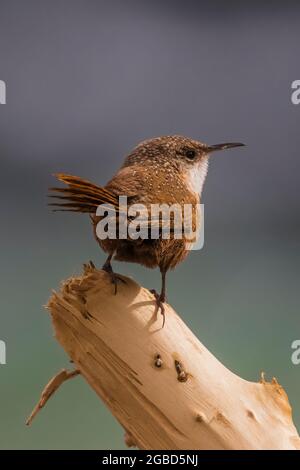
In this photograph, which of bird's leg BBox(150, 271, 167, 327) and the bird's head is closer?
bird's leg BBox(150, 271, 167, 327)

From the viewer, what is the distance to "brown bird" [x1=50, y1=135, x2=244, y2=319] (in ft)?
3.33

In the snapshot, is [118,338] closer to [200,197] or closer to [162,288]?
[162,288]

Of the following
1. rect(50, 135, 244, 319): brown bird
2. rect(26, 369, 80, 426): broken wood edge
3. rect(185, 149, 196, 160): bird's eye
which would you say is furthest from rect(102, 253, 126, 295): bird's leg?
rect(185, 149, 196, 160): bird's eye

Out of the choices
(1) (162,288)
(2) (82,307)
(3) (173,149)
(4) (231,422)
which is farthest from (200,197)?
(4) (231,422)

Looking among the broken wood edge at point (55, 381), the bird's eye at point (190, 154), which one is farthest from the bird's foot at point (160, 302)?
the bird's eye at point (190, 154)

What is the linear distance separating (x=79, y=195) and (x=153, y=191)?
0.19 meters

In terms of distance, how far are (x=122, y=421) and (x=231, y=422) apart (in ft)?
0.56

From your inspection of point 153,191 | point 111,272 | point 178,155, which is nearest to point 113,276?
point 111,272

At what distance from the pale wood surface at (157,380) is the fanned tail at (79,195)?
14cm

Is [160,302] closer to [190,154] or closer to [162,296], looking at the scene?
[162,296]

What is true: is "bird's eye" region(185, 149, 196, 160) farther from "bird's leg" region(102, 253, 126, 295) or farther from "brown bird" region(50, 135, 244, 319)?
"bird's leg" region(102, 253, 126, 295)
